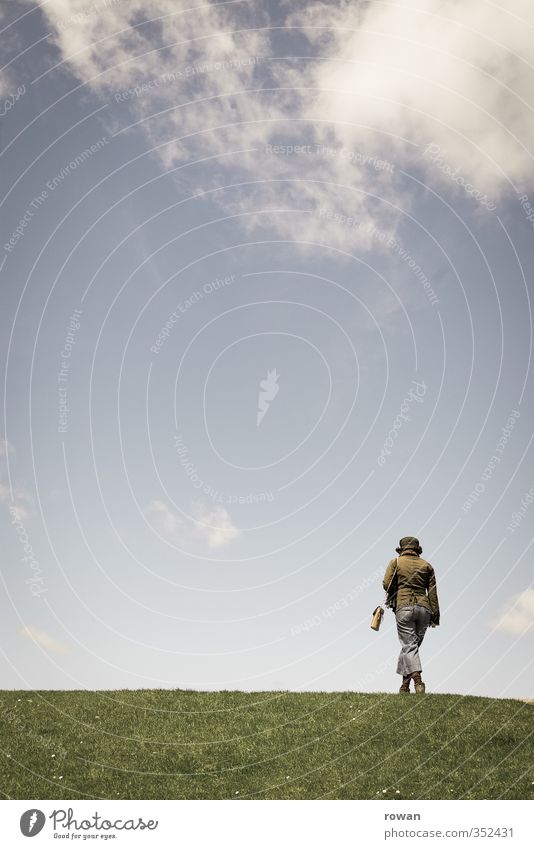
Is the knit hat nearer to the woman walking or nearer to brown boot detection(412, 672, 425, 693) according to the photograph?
the woman walking

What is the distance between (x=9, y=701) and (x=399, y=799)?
10.9 metres

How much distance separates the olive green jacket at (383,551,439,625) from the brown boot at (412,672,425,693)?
4.88 ft

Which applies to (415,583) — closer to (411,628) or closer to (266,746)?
(411,628)

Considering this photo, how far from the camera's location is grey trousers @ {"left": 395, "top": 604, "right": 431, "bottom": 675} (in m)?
19.3

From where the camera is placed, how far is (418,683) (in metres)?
19.0

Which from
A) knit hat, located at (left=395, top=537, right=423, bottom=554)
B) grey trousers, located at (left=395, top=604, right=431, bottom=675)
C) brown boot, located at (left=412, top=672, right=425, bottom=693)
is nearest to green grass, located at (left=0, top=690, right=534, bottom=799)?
brown boot, located at (left=412, top=672, right=425, bottom=693)

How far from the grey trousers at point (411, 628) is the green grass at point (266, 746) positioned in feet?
4.31

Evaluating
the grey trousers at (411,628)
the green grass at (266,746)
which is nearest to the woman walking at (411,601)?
the grey trousers at (411,628)

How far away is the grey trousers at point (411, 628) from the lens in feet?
63.5

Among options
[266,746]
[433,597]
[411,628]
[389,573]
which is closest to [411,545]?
[389,573]

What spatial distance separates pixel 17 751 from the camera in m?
15.4

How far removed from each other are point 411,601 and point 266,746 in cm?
592

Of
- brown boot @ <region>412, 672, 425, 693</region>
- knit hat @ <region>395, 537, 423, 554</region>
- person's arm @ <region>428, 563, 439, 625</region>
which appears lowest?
brown boot @ <region>412, 672, 425, 693</region>

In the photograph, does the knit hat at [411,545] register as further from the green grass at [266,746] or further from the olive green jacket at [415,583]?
the green grass at [266,746]
